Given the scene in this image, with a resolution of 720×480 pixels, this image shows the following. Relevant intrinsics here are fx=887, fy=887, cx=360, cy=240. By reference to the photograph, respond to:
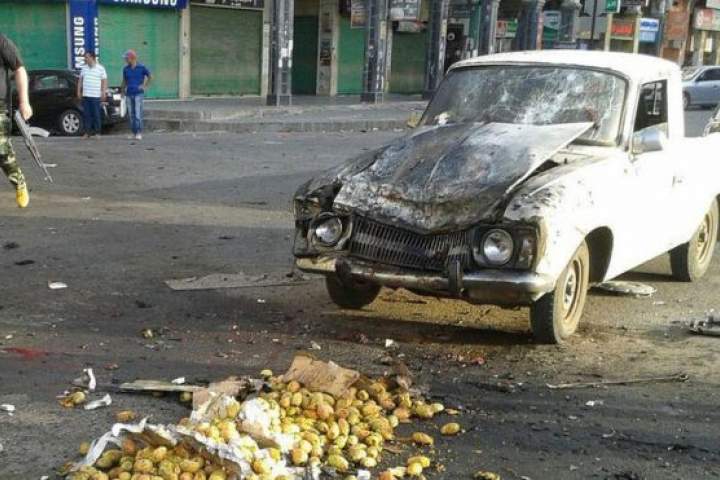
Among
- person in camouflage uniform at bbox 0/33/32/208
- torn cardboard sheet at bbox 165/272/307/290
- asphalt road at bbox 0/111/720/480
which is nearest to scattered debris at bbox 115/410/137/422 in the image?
asphalt road at bbox 0/111/720/480

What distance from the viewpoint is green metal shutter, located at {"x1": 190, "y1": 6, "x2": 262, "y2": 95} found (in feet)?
91.7

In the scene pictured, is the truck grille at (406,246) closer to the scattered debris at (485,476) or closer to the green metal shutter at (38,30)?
the scattered debris at (485,476)

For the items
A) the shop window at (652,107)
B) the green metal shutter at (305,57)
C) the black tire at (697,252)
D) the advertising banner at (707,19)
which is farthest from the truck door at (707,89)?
the shop window at (652,107)

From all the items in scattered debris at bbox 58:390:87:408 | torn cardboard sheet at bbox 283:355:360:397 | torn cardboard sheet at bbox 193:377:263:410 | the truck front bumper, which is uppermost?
the truck front bumper

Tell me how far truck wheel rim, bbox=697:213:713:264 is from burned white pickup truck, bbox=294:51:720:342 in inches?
29.6

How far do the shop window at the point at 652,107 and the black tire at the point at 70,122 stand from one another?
14.5 m

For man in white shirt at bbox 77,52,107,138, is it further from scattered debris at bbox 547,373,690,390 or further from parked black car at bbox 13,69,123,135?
scattered debris at bbox 547,373,690,390

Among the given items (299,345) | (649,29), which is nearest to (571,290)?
(299,345)

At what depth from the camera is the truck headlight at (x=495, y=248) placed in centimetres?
510

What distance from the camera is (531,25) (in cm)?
Result: 3588

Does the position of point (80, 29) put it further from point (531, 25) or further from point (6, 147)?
point (531, 25)

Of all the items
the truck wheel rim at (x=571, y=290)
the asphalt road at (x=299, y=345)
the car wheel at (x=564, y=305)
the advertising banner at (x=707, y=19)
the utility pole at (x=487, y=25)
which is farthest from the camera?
the advertising banner at (x=707, y=19)

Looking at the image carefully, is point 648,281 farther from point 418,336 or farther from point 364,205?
point 364,205

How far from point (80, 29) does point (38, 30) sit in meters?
1.12
